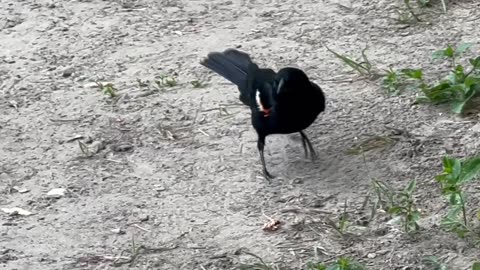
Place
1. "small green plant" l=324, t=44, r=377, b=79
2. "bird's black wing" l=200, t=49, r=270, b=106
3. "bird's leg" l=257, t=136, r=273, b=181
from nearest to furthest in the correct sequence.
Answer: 1. "bird's leg" l=257, t=136, r=273, b=181
2. "bird's black wing" l=200, t=49, r=270, b=106
3. "small green plant" l=324, t=44, r=377, b=79

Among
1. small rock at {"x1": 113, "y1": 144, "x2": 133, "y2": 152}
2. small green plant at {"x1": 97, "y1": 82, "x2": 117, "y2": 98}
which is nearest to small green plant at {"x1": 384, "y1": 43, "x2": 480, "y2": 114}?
small rock at {"x1": 113, "y1": 144, "x2": 133, "y2": 152}

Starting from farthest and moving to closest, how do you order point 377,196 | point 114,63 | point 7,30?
1. point 7,30
2. point 114,63
3. point 377,196

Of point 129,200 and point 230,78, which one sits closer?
point 129,200

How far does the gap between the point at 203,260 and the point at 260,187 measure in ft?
2.11

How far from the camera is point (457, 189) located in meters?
4.05

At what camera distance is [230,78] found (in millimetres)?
5426

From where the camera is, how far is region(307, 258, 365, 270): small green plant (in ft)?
12.6

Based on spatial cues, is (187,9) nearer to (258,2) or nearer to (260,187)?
(258,2)

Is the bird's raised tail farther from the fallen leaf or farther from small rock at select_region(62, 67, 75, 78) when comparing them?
the fallen leaf

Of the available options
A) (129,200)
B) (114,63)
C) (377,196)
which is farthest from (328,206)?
(114,63)

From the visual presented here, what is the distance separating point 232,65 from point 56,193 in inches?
45.4

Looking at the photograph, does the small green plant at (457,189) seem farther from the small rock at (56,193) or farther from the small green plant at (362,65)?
the small rock at (56,193)

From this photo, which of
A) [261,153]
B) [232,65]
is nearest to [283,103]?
[261,153]

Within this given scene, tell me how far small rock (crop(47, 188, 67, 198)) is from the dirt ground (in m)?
0.02
